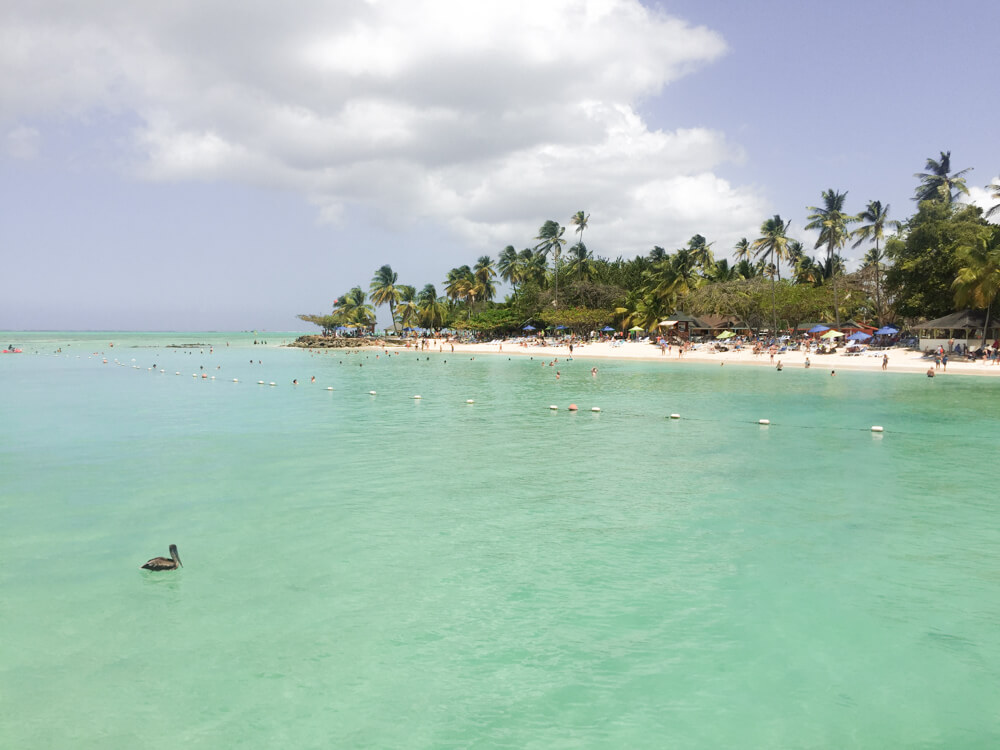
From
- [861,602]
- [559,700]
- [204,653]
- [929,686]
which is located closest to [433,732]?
[559,700]

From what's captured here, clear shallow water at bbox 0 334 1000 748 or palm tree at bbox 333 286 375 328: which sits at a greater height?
palm tree at bbox 333 286 375 328

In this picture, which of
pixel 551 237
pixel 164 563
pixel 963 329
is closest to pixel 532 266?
pixel 551 237

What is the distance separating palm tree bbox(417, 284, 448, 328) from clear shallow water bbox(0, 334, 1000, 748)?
10036cm

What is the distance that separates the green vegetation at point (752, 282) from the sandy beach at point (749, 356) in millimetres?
5363

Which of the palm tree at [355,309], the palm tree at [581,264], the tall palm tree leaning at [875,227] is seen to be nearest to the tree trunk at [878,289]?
the tall palm tree leaning at [875,227]

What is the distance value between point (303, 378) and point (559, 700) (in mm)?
45967

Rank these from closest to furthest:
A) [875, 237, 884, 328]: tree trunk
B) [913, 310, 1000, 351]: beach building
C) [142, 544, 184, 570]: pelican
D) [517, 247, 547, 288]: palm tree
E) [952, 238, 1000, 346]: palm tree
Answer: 1. [142, 544, 184, 570]: pelican
2. [952, 238, 1000, 346]: palm tree
3. [913, 310, 1000, 351]: beach building
4. [875, 237, 884, 328]: tree trunk
5. [517, 247, 547, 288]: palm tree

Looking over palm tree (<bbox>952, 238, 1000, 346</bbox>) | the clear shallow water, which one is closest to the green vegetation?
palm tree (<bbox>952, 238, 1000, 346</bbox>)

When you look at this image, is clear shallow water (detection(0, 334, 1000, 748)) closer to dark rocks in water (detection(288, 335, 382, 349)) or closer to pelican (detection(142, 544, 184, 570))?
pelican (detection(142, 544, 184, 570))

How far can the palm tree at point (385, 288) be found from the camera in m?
121

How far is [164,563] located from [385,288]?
114m

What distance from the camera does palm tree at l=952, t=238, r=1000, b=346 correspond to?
159 feet

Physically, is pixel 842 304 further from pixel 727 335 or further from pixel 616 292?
pixel 616 292

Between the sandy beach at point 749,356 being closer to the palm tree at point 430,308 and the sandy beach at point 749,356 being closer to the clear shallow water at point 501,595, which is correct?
the palm tree at point 430,308
